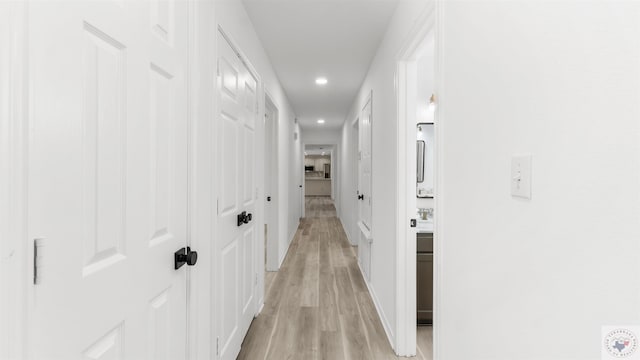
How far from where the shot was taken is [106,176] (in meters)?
0.80

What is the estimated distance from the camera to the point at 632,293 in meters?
0.55

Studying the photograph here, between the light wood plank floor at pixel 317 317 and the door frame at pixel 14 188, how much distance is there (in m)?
1.77

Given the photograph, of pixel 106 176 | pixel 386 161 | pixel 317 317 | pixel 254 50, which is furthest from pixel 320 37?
pixel 317 317

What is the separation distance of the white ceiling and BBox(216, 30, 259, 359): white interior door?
0.46 meters

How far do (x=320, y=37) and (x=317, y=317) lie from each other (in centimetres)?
240

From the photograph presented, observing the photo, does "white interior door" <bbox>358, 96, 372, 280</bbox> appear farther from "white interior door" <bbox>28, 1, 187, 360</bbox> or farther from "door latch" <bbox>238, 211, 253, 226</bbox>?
"white interior door" <bbox>28, 1, 187, 360</bbox>

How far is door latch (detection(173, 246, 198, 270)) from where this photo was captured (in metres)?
1.15

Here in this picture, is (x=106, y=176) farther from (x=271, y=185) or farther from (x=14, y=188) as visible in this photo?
(x=271, y=185)

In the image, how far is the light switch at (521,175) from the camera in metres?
0.79

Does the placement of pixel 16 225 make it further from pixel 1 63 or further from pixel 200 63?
pixel 200 63

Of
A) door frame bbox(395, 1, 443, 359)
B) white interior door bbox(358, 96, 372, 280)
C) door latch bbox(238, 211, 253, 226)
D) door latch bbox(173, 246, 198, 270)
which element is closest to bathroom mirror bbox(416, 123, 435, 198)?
white interior door bbox(358, 96, 372, 280)

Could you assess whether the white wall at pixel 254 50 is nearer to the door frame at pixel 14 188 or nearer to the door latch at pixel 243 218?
the door latch at pixel 243 218

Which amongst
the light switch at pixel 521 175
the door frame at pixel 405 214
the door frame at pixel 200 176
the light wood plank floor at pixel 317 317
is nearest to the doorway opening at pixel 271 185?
the light wood plank floor at pixel 317 317

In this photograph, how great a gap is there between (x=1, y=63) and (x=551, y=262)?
118 centimetres
